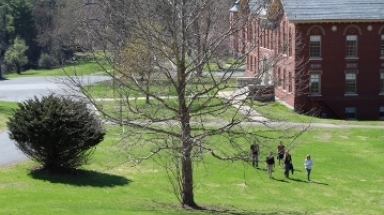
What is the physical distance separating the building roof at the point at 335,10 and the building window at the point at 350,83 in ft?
13.7

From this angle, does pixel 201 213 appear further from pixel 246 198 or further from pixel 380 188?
pixel 380 188

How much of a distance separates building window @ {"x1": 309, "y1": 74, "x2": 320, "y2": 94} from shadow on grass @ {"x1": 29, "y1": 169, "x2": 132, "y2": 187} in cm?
2809

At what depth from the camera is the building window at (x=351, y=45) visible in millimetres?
58000

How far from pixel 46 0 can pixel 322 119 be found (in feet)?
168

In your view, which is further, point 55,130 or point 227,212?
point 55,130

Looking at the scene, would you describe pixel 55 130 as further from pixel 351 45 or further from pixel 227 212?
pixel 351 45

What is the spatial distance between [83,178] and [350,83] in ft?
103

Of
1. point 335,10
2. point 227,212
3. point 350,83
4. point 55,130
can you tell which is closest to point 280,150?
point 227,212

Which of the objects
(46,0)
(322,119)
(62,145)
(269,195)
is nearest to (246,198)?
(269,195)

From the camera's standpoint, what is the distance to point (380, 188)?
33562 mm

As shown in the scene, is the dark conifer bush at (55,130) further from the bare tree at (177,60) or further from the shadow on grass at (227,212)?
the shadow on grass at (227,212)

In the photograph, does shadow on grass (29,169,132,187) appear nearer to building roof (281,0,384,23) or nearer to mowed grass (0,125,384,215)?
mowed grass (0,125,384,215)

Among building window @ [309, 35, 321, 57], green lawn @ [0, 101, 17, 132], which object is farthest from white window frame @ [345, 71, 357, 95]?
green lawn @ [0, 101, 17, 132]

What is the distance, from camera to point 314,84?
5816cm
